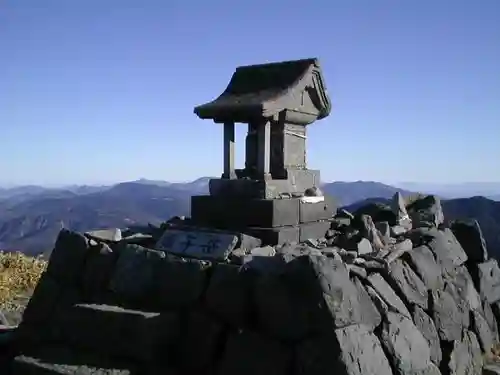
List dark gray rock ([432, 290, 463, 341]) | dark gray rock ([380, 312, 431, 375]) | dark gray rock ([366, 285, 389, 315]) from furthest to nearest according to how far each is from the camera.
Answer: dark gray rock ([432, 290, 463, 341]) < dark gray rock ([366, 285, 389, 315]) < dark gray rock ([380, 312, 431, 375])

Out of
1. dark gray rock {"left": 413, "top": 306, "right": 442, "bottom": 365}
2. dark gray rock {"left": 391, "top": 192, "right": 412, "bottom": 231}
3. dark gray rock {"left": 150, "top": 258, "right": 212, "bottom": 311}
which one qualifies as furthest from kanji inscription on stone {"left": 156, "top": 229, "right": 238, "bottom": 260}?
dark gray rock {"left": 391, "top": 192, "right": 412, "bottom": 231}

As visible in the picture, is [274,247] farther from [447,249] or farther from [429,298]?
[447,249]

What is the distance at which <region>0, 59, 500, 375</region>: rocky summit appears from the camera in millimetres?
4758

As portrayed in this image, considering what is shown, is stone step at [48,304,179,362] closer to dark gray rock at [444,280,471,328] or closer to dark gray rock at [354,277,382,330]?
dark gray rock at [354,277,382,330]

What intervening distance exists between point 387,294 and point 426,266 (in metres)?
1.12

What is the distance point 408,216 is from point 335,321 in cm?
470

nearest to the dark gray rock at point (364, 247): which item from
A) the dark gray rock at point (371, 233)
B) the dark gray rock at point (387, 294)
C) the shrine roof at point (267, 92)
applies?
the dark gray rock at point (371, 233)

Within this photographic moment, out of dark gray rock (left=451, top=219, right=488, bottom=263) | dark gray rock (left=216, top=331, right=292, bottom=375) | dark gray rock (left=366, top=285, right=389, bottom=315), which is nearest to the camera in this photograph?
dark gray rock (left=216, top=331, right=292, bottom=375)

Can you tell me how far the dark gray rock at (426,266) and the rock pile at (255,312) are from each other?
0.06 ft

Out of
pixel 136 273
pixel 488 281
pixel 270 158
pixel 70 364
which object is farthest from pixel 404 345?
pixel 270 158

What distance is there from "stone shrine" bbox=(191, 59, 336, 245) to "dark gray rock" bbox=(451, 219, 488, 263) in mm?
1953

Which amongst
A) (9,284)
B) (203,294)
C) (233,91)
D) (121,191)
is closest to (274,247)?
(203,294)

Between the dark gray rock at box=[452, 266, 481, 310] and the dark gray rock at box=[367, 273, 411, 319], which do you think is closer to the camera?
the dark gray rock at box=[367, 273, 411, 319]

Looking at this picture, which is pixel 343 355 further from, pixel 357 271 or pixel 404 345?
pixel 357 271
